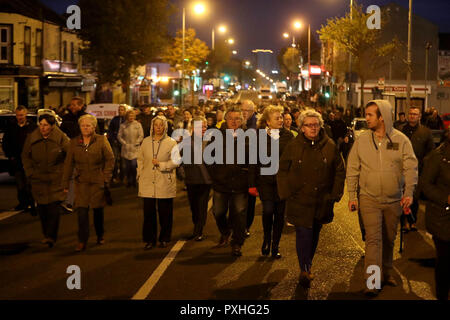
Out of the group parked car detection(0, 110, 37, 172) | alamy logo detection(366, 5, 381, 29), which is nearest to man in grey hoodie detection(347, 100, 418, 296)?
parked car detection(0, 110, 37, 172)

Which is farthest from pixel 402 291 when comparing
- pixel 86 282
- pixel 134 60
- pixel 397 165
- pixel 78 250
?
pixel 134 60

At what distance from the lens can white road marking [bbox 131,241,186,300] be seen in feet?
22.3

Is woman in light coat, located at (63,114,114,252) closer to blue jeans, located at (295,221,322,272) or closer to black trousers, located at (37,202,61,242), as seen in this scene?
black trousers, located at (37,202,61,242)

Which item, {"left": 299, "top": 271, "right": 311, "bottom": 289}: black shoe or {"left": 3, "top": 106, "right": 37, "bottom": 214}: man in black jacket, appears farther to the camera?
{"left": 3, "top": 106, "right": 37, "bottom": 214}: man in black jacket

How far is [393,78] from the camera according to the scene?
58.8m

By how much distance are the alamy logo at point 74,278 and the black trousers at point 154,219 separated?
1348mm

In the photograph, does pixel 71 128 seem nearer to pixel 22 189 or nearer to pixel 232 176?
pixel 22 189

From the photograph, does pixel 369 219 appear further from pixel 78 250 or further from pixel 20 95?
pixel 20 95

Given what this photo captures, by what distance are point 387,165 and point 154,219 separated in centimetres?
370

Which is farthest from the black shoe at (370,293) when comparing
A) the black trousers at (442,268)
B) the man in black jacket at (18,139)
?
the man in black jacket at (18,139)

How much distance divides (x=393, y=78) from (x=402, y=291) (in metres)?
54.2

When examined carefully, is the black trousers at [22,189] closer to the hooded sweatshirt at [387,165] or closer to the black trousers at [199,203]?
the black trousers at [199,203]

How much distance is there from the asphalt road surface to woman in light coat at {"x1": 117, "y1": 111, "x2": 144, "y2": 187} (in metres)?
4.47

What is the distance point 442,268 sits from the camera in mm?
6051
